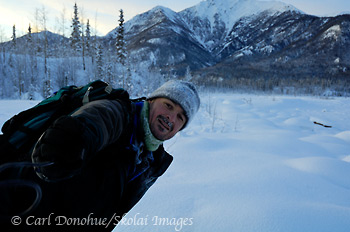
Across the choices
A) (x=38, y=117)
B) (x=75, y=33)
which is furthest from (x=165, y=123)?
(x=75, y=33)

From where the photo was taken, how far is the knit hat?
4.77 feet

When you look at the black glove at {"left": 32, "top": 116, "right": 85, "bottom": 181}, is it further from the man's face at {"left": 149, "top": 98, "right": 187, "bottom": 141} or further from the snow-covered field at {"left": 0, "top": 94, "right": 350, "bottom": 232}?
the snow-covered field at {"left": 0, "top": 94, "right": 350, "bottom": 232}

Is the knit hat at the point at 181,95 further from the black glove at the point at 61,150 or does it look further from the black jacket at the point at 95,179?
the black glove at the point at 61,150

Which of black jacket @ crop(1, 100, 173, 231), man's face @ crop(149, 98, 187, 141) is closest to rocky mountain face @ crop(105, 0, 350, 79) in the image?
man's face @ crop(149, 98, 187, 141)

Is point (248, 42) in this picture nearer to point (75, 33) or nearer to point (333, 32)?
point (333, 32)

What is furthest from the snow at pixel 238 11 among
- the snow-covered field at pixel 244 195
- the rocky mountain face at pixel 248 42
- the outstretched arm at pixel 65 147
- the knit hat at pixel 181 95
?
the outstretched arm at pixel 65 147

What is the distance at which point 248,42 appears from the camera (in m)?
141

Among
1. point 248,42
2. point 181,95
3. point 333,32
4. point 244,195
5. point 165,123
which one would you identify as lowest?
point 244,195

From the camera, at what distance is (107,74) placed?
1120 inches

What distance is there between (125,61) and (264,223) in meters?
34.1

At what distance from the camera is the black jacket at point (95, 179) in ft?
2.58

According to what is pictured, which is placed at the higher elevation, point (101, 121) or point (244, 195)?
point (101, 121)

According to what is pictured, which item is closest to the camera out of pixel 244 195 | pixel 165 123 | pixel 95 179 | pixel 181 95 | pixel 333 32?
pixel 95 179

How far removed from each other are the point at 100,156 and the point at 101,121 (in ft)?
0.93
